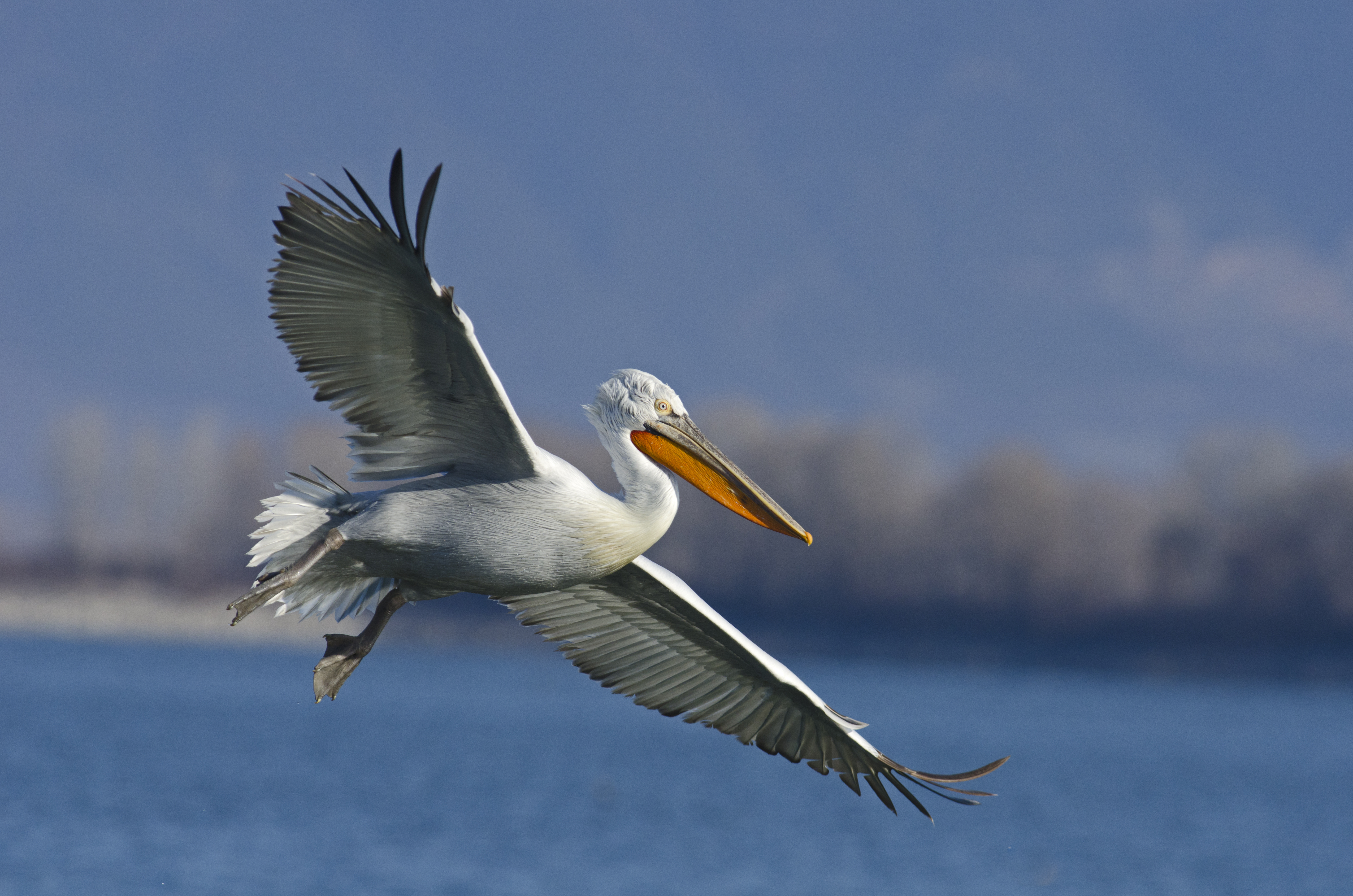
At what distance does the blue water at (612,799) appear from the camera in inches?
957

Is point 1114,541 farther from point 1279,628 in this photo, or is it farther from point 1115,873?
point 1115,873

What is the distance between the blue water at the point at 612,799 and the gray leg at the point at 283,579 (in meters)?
17.1

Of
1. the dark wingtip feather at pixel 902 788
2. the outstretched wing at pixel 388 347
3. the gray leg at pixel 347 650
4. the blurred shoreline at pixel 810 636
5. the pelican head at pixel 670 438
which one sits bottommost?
the gray leg at pixel 347 650

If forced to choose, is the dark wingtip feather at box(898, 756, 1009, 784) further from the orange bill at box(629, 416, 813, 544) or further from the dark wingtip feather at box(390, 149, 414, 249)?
the dark wingtip feather at box(390, 149, 414, 249)

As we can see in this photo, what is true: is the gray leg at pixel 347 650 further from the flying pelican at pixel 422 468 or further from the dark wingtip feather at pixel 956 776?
the dark wingtip feather at pixel 956 776

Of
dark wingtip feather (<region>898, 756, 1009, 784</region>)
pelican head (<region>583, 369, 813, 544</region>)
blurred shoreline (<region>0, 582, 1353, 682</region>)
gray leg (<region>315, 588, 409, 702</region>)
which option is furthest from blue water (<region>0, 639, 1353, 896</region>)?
pelican head (<region>583, 369, 813, 544</region>)

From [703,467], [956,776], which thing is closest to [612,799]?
[956,776]

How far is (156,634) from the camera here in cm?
8150

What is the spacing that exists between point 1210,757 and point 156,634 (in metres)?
59.8

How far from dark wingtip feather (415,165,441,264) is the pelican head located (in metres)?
1.06

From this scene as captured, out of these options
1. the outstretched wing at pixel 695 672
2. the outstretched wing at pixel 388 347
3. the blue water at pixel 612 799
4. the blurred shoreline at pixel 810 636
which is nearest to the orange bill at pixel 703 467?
the outstretched wing at pixel 388 347

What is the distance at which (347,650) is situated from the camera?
6227 mm

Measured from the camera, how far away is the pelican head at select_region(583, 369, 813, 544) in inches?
235

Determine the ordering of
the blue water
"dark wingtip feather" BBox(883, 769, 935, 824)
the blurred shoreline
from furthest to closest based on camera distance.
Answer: the blurred shoreline
the blue water
"dark wingtip feather" BBox(883, 769, 935, 824)
